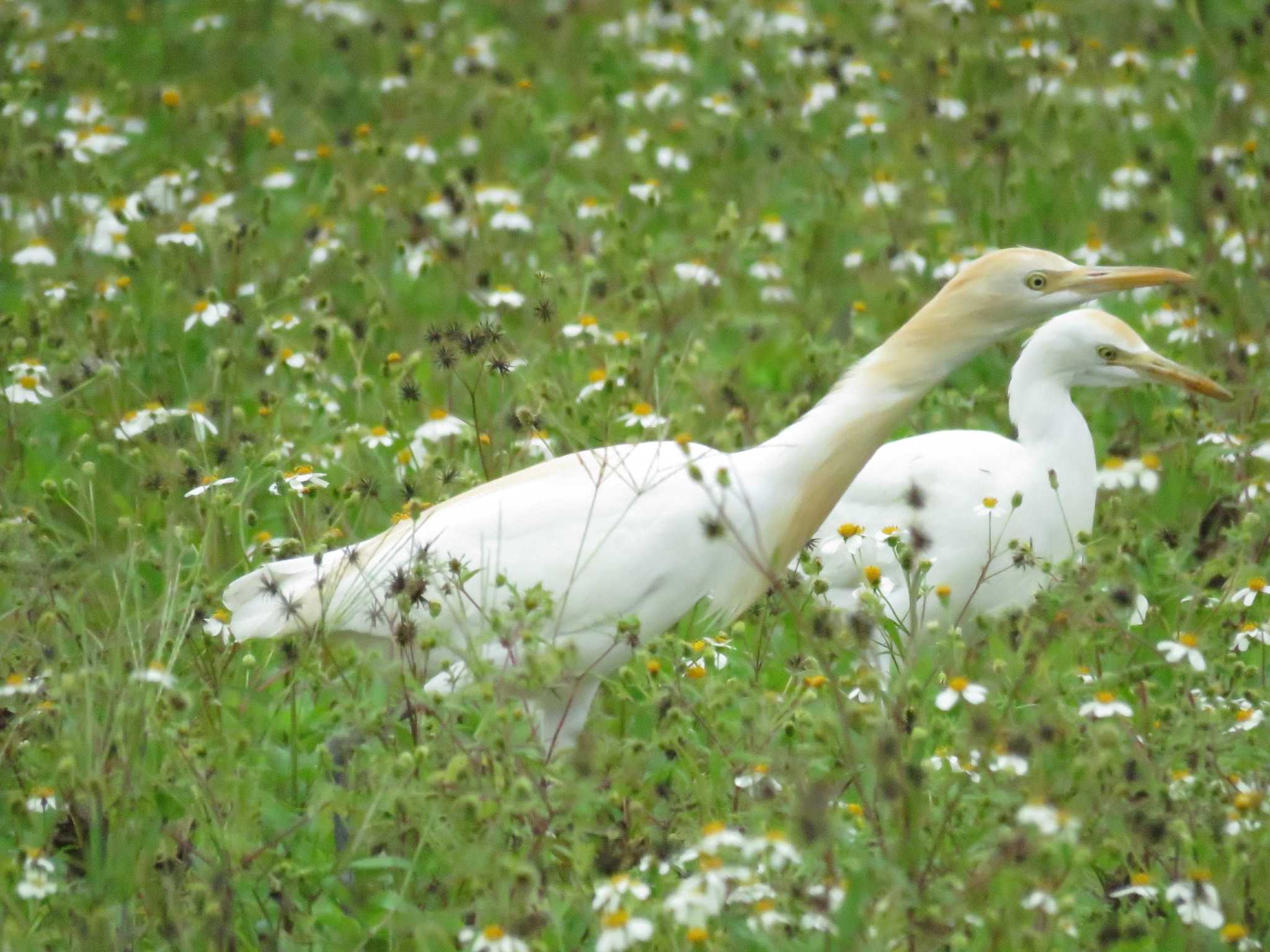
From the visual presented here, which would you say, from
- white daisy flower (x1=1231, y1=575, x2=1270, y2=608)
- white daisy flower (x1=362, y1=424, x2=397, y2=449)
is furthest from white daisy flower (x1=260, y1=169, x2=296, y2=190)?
white daisy flower (x1=1231, y1=575, x2=1270, y2=608)

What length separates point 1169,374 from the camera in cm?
470

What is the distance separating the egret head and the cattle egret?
0.46 metres

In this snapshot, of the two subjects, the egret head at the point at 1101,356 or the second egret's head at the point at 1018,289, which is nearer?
the second egret's head at the point at 1018,289

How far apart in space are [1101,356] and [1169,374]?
0.18 metres

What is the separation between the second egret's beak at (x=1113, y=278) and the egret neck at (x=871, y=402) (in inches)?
7.8

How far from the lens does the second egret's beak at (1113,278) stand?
13.7 ft

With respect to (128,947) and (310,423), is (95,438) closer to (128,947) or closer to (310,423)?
(310,423)

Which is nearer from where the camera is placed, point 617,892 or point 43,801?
point 617,892

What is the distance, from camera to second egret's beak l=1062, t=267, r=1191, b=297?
419 cm

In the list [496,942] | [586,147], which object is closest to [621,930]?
[496,942]

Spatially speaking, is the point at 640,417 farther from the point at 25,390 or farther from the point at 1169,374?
the point at 25,390

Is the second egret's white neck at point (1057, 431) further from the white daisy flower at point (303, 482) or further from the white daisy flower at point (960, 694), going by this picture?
the white daisy flower at point (303, 482)

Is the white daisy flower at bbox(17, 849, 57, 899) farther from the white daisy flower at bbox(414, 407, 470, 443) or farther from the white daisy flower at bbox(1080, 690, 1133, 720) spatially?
the white daisy flower at bbox(414, 407, 470, 443)

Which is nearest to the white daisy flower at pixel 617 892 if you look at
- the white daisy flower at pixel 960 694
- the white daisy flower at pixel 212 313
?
the white daisy flower at pixel 960 694
